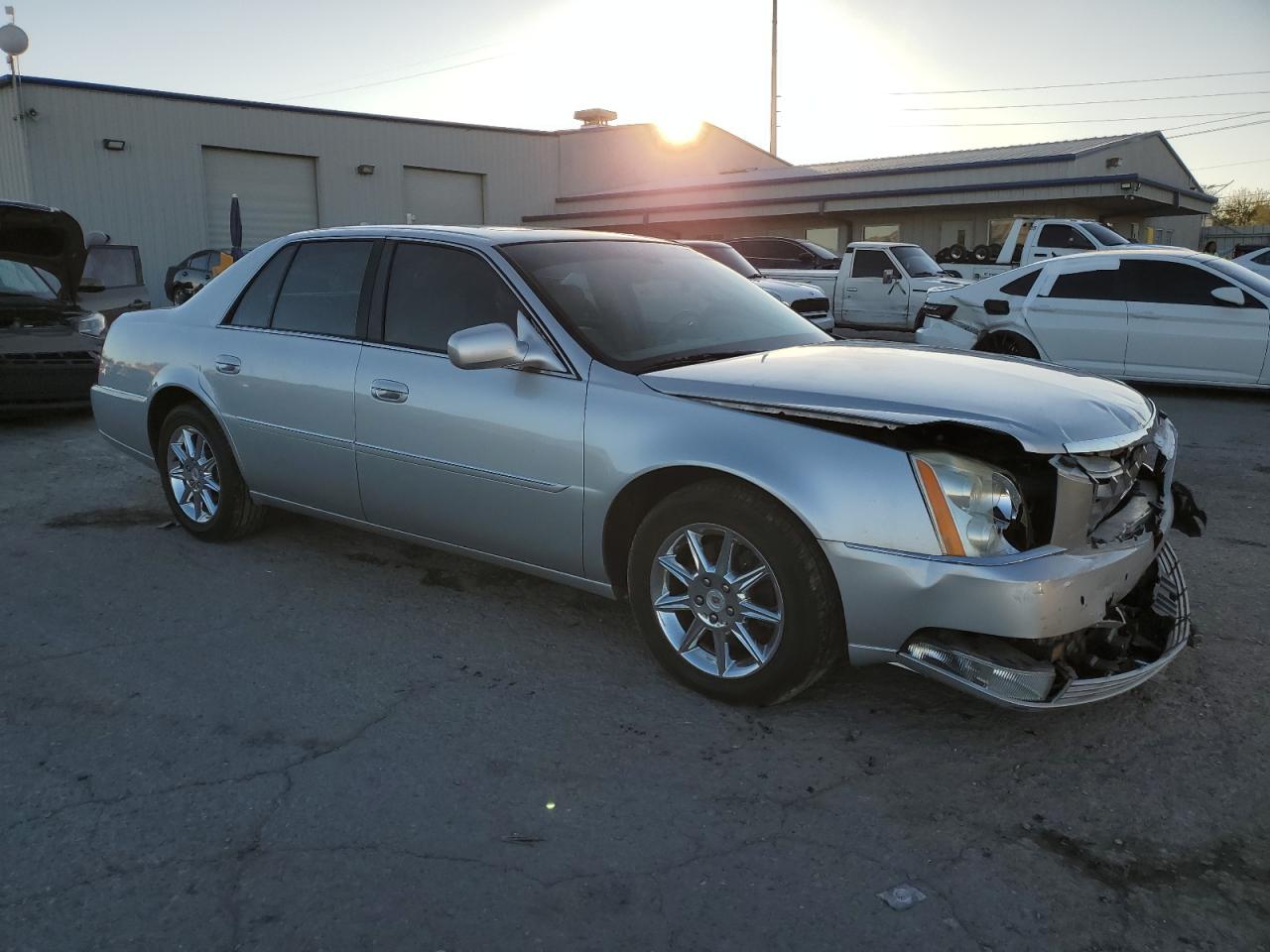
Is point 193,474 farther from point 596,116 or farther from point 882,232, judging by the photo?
point 596,116

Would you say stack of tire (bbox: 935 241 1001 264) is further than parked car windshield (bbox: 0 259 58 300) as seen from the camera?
Yes

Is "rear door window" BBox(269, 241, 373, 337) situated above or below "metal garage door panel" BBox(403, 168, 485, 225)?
below

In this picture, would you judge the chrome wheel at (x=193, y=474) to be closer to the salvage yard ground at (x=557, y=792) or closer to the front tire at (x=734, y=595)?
the salvage yard ground at (x=557, y=792)

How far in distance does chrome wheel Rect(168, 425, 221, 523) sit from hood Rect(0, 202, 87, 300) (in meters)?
4.78

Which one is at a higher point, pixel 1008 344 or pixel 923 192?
pixel 923 192

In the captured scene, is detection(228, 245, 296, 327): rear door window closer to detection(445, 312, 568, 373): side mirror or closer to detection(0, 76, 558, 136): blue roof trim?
detection(445, 312, 568, 373): side mirror

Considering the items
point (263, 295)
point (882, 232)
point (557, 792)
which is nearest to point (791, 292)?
point (263, 295)

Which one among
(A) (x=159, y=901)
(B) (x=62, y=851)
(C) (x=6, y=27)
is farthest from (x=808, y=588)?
(C) (x=6, y=27)

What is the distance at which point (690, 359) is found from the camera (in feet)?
12.5

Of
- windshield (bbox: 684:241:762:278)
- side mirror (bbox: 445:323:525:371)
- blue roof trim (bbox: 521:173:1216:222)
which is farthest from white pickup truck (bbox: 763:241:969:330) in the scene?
side mirror (bbox: 445:323:525:371)

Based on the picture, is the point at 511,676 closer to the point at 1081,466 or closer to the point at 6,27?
the point at 1081,466

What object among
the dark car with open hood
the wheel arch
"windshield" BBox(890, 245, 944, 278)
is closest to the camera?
the wheel arch

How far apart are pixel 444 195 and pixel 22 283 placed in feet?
82.8

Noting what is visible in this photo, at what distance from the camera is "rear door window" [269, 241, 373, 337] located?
454 centimetres
